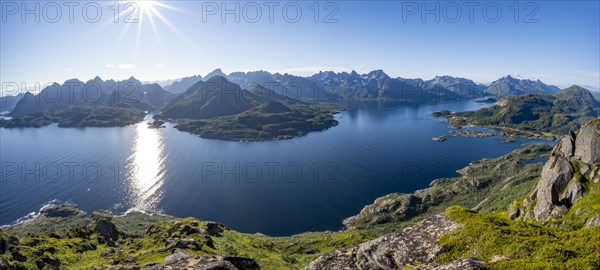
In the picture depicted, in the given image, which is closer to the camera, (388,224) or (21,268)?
(21,268)

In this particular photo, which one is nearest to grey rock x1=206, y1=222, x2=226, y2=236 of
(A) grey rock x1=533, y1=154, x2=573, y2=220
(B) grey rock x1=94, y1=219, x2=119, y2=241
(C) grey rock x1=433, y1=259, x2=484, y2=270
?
(B) grey rock x1=94, y1=219, x2=119, y2=241

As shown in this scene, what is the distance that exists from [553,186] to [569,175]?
3.35m

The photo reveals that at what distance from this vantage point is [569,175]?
60750 mm

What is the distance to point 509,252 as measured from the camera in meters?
15.6

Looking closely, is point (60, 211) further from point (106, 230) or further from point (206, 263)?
point (206, 263)

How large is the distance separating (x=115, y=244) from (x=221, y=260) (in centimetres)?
10002

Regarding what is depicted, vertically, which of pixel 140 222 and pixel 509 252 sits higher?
pixel 509 252

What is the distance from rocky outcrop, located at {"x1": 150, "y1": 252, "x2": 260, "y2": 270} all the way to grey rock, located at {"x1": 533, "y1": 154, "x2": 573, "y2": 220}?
6130 cm

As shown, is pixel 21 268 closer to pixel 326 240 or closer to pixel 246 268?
pixel 246 268

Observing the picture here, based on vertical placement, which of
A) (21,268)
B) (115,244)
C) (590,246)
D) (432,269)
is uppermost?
(590,246)

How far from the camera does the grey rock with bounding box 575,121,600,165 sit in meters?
58.8

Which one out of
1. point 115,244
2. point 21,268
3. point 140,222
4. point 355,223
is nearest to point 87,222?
point 140,222

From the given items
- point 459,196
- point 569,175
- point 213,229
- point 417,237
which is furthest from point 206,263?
point 459,196

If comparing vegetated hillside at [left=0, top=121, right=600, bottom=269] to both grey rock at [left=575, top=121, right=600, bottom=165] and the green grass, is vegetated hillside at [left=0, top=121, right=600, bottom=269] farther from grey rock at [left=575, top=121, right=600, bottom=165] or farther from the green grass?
grey rock at [left=575, top=121, right=600, bottom=165]
